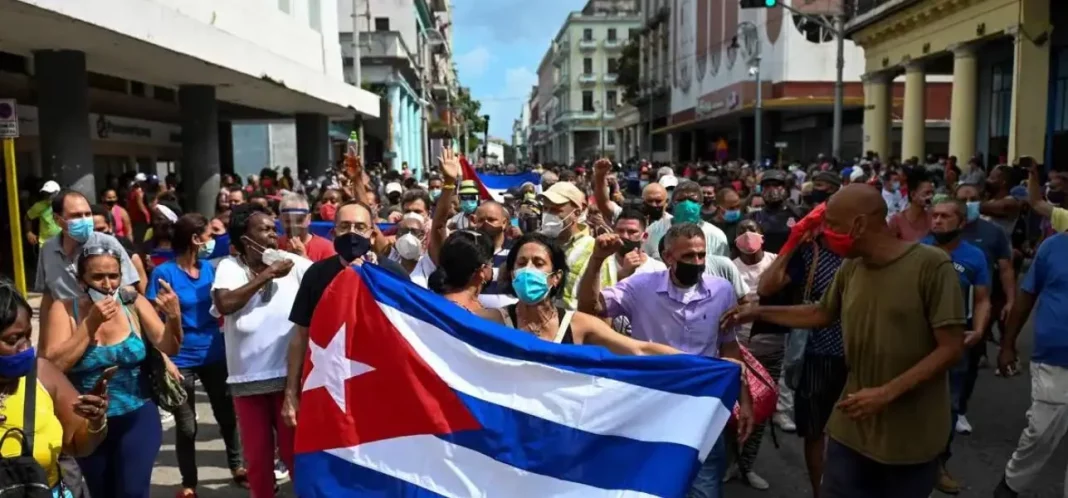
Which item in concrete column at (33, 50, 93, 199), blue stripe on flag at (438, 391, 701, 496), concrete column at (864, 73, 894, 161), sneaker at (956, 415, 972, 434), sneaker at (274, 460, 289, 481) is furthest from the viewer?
concrete column at (864, 73, 894, 161)

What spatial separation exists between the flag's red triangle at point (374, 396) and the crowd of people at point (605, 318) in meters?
0.40

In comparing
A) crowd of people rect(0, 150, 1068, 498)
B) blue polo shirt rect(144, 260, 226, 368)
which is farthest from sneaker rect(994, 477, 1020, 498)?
blue polo shirt rect(144, 260, 226, 368)

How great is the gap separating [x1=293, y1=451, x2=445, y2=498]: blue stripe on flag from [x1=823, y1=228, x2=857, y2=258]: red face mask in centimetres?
188

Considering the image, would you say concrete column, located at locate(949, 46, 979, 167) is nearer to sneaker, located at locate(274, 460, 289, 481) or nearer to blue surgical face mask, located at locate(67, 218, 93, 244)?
sneaker, located at locate(274, 460, 289, 481)

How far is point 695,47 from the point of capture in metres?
50.0

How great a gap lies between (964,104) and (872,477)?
17603mm

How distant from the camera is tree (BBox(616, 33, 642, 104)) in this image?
71.4 metres

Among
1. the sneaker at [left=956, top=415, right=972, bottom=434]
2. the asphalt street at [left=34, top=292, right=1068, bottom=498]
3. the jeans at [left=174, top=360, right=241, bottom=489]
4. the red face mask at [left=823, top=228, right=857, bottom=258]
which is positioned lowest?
the asphalt street at [left=34, top=292, right=1068, bottom=498]

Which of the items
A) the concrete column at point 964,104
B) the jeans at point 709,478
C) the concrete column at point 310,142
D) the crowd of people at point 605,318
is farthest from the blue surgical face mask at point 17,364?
the concrete column at point 310,142

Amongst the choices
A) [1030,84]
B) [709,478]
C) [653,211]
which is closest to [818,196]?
[653,211]

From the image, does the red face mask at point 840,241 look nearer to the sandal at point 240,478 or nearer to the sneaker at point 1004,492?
the sneaker at point 1004,492

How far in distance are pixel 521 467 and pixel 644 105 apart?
6387cm

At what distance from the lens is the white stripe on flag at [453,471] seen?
366cm

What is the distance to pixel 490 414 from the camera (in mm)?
3758
